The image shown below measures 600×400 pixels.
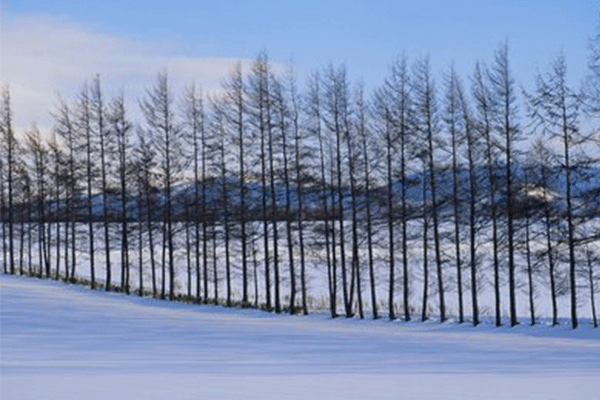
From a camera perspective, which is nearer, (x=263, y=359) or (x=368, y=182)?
(x=263, y=359)

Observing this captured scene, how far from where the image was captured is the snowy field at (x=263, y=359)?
1195 centimetres

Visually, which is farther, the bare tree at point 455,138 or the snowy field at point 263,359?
the bare tree at point 455,138

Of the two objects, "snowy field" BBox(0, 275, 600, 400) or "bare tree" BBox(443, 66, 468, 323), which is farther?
"bare tree" BBox(443, 66, 468, 323)

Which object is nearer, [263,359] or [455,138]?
[263,359]

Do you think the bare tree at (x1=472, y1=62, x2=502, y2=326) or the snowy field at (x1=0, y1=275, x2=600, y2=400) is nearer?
the snowy field at (x1=0, y1=275, x2=600, y2=400)

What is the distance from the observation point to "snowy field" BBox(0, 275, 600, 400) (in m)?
11.9

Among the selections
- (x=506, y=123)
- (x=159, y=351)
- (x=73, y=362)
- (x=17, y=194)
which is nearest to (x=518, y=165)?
(x=506, y=123)

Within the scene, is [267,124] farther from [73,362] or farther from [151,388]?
[151,388]

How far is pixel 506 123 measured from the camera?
31828 millimetres

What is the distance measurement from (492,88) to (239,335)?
16532 millimetres

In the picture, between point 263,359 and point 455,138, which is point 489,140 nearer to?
point 455,138

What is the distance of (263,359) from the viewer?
55.8 ft

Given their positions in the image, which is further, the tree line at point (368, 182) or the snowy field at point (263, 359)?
the tree line at point (368, 182)

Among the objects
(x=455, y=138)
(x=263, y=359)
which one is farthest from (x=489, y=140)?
(x=263, y=359)
